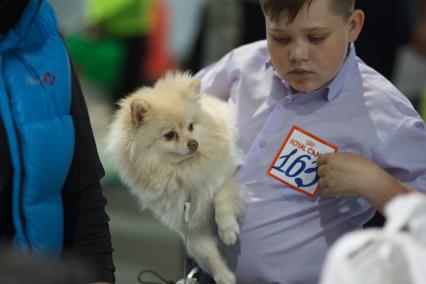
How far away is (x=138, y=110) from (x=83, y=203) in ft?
0.95

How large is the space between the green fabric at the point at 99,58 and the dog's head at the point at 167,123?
3481mm

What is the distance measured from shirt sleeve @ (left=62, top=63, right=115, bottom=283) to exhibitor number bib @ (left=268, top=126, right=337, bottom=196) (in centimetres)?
43

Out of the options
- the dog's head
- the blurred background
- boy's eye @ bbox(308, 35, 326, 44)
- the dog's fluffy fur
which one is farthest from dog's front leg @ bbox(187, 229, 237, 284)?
the blurred background

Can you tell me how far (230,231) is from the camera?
1.78 metres

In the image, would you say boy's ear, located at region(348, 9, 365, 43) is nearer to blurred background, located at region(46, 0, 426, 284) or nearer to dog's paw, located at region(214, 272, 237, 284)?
dog's paw, located at region(214, 272, 237, 284)

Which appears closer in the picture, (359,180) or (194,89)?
(359,180)

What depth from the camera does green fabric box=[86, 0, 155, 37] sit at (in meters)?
5.25

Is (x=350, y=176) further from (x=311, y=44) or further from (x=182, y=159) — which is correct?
(x=182, y=159)

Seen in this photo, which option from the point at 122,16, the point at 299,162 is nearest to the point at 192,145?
the point at 299,162

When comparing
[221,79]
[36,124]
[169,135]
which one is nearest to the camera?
[36,124]

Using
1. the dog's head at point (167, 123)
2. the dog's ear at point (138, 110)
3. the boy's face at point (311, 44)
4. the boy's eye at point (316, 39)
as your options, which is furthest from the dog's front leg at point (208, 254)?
the boy's eye at point (316, 39)

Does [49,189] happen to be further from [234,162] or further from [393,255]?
[393,255]

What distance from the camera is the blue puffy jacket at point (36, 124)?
156cm

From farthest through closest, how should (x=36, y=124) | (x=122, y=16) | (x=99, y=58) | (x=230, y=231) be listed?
(x=99, y=58) → (x=122, y=16) → (x=230, y=231) → (x=36, y=124)
